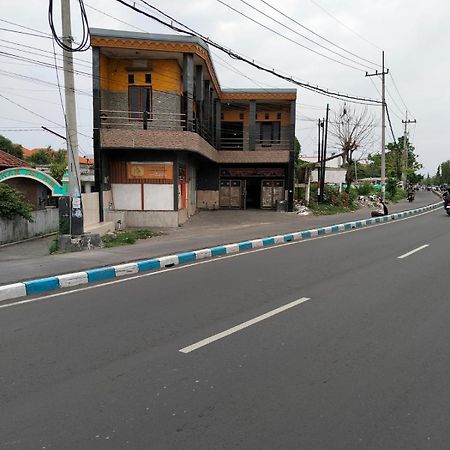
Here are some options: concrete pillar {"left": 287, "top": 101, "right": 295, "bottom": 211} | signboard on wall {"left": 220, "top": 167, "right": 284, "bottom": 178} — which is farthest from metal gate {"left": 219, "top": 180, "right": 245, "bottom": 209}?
concrete pillar {"left": 287, "top": 101, "right": 295, "bottom": 211}

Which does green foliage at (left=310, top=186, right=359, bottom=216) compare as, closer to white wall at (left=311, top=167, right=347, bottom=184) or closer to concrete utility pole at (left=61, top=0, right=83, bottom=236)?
white wall at (left=311, top=167, right=347, bottom=184)

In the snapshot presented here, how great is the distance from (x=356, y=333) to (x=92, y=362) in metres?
2.94

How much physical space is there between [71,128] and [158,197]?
7658 millimetres

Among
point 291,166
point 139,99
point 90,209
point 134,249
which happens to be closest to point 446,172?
point 291,166

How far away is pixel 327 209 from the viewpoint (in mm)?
28734

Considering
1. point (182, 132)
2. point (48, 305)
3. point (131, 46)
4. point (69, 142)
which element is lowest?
point (48, 305)

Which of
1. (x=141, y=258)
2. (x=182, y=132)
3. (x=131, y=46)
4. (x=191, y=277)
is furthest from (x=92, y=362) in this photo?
(x=131, y=46)

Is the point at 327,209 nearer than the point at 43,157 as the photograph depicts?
Yes

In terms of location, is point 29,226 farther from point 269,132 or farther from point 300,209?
point 269,132

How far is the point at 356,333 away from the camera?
197 inches

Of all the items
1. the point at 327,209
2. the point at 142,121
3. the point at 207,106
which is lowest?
the point at 327,209

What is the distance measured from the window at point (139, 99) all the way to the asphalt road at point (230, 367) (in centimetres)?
1364

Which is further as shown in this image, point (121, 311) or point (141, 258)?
point (141, 258)

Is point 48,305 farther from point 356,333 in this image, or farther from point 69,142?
point 69,142
